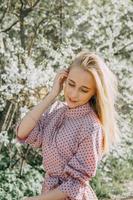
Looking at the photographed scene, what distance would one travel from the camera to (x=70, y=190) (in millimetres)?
2594

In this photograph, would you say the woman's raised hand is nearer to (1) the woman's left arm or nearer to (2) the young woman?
(2) the young woman

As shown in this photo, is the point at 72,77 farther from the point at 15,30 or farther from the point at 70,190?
the point at 15,30

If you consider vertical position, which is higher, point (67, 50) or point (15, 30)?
point (15, 30)

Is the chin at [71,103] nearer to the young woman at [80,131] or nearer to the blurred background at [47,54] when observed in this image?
the young woman at [80,131]

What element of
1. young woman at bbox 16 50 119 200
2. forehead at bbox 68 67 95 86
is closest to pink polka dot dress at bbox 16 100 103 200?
young woman at bbox 16 50 119 200

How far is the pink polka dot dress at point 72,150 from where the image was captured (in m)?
2.60

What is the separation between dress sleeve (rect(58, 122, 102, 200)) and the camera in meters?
2.59

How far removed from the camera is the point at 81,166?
2.58 meters

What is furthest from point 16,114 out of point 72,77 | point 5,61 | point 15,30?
point 72,77

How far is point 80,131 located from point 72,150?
0.09 meters

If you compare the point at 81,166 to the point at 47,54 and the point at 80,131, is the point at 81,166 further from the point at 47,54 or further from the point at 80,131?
the point at 47,54

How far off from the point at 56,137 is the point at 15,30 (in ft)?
19.2

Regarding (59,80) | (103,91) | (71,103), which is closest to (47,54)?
(59,80)

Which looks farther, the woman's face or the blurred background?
the blurred background
